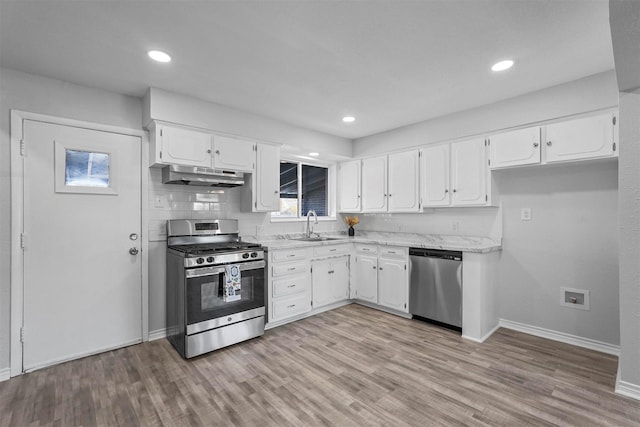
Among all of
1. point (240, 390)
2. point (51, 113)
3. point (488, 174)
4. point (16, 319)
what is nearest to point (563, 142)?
point (488, 174)

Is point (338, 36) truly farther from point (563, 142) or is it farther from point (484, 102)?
point (563, 142)

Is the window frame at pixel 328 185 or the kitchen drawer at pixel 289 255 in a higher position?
the window frame at pixel 328 185

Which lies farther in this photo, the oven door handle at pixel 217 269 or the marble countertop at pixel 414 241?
the marble countertop at pixel 414 241

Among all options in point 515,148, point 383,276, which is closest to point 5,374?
point 383,276

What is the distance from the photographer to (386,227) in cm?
461

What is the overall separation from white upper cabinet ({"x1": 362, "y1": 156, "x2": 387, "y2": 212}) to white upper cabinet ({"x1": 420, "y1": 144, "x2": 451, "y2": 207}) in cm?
58

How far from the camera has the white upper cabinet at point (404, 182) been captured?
12.9 ft

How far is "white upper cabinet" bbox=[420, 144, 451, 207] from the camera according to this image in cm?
363

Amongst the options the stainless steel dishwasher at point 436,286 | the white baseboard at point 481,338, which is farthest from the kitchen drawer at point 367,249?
the white baseboard at point 481,338

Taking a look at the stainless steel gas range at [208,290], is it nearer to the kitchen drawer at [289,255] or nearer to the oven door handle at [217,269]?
the oven door handle at [217,269]

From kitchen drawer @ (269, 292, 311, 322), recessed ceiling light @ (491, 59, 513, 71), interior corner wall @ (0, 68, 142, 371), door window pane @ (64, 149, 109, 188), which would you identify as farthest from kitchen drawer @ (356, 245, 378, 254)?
interior corner wall @ (0, 68, 142, 371)

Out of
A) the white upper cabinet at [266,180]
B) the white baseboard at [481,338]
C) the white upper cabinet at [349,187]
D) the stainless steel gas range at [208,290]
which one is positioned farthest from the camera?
the white upper cabinet at [349,187]

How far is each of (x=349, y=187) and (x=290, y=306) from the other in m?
2.13

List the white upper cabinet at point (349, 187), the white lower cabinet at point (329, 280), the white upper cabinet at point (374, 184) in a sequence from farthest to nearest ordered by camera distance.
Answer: the white upper cabinet at point (349, 187) < the white upper cabinet at point (374, 184) < the white lower cabinet at point (329, 280)
